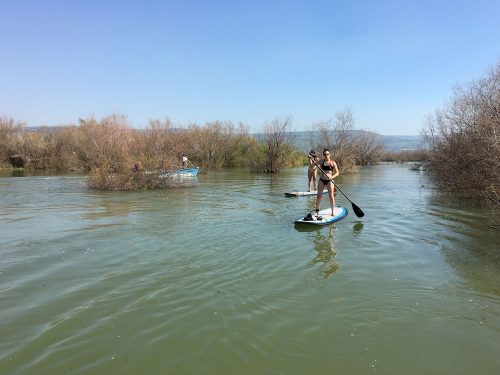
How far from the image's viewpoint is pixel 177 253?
27.1 ft

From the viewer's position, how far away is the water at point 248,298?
4.26 m

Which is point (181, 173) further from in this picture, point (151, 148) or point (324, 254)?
point (324, 254)

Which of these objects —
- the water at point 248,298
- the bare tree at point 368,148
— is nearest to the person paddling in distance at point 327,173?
the water at point 248,298

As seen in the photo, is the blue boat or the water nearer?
the water

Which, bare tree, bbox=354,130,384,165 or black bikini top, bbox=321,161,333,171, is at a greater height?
bare tree, bbox=354,130,384,165

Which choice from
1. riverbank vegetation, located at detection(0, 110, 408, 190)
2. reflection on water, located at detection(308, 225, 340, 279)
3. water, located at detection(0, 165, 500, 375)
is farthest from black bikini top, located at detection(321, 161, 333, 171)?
riverbank vegetation, located at detection(0, 110, 408, 190)

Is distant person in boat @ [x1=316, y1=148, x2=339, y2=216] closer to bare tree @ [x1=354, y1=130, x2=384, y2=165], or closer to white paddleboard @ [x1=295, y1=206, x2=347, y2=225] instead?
white paddleboard @ [x1=295, y1=206, x2=347, y2=225]

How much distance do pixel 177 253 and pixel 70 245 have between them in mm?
2678

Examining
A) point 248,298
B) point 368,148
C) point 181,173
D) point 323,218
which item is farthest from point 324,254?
point 368,148

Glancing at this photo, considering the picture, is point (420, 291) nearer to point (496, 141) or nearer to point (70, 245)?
point (496, 141)

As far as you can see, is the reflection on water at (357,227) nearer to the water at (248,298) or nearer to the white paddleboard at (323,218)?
the water at (248,298)

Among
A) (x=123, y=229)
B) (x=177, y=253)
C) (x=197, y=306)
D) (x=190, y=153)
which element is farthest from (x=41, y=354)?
(x=190, y=153)

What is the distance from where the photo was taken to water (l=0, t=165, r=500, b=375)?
426cm

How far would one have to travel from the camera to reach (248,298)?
5.83 metres
